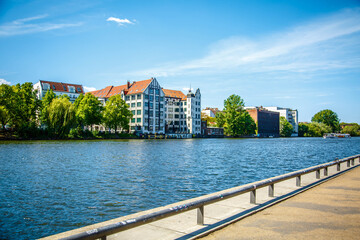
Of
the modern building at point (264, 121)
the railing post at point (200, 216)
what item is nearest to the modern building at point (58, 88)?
the modern building at point (264, 121)

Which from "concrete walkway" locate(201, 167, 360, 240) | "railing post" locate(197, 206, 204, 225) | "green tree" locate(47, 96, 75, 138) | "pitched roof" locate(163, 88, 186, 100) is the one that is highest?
"pitched roof" locate(163, 88, 186, 100)

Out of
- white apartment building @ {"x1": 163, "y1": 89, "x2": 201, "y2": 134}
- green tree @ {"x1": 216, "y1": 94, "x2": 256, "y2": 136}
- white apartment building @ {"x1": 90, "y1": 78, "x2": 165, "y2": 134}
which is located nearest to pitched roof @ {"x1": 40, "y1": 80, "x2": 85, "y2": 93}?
white apartment building @ {"x1": 90, "y1": 78, "x2": 165, "y2": 134}

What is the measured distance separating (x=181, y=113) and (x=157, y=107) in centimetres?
1851

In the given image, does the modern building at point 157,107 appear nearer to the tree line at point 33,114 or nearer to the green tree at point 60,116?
the tree line at point 33,114

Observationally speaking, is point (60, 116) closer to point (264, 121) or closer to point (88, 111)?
point (88, 111)

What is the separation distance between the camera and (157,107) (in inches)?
4744

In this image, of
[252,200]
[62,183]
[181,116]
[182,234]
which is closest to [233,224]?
[182,234]

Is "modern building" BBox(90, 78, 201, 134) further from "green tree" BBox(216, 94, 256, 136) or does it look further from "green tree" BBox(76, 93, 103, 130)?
"green tree" BBox(76, 93, 103, 130)

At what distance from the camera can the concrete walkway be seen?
21.5 feet

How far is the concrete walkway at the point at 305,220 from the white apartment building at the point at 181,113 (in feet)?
398

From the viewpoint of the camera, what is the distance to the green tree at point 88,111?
3570 inches

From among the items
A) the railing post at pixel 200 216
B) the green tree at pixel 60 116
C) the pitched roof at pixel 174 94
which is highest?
the pitched roof at pixel 174 94

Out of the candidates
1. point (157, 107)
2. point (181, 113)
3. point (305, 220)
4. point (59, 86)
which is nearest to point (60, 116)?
point (157, 107)

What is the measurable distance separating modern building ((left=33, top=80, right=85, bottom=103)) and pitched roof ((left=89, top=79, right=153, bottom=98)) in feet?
32.1
